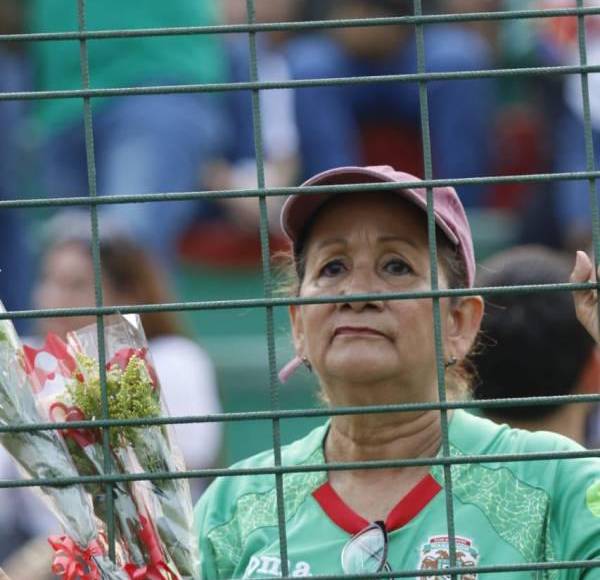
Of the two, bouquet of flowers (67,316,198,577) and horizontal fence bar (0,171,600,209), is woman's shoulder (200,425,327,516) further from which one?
horizontal fence bar (0,171,600,209)

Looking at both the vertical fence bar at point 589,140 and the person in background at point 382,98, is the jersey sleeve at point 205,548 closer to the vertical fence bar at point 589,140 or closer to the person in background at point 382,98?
the vertical fence bar at point 589,140

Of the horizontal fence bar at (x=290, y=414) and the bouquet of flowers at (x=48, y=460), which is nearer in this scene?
the horizontal fence bar at (x=290, y=414)

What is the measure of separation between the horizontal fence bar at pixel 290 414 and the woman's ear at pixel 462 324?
798 millimetres

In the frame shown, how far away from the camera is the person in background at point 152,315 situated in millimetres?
5215

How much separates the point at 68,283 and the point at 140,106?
3.68 ft

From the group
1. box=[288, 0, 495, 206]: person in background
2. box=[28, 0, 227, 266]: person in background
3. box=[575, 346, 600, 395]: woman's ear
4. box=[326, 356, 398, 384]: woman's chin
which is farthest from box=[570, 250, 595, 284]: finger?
box=[288, 0, 495, 206]: person in background

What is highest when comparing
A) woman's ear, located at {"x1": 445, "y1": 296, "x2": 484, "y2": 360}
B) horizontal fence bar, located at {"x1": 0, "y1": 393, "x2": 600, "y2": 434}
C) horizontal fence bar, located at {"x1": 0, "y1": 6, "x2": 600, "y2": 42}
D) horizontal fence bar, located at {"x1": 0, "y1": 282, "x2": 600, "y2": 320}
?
horizontal fence bar, located at {"x1": 0, "y1": 6, "x2": 600, "y2": 42}

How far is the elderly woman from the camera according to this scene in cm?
273

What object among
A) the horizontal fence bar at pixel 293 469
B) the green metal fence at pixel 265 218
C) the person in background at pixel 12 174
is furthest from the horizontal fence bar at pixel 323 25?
the person in background at pixel 12 174

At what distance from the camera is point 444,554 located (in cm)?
275

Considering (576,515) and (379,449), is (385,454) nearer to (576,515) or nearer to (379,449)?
(379,449)

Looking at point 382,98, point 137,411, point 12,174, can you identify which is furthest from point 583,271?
point 382,98

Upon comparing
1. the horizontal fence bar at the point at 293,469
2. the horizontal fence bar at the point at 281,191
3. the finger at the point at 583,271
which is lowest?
the horizontal fence bar at the point at 293,469

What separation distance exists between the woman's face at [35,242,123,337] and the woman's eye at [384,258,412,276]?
2.40m
